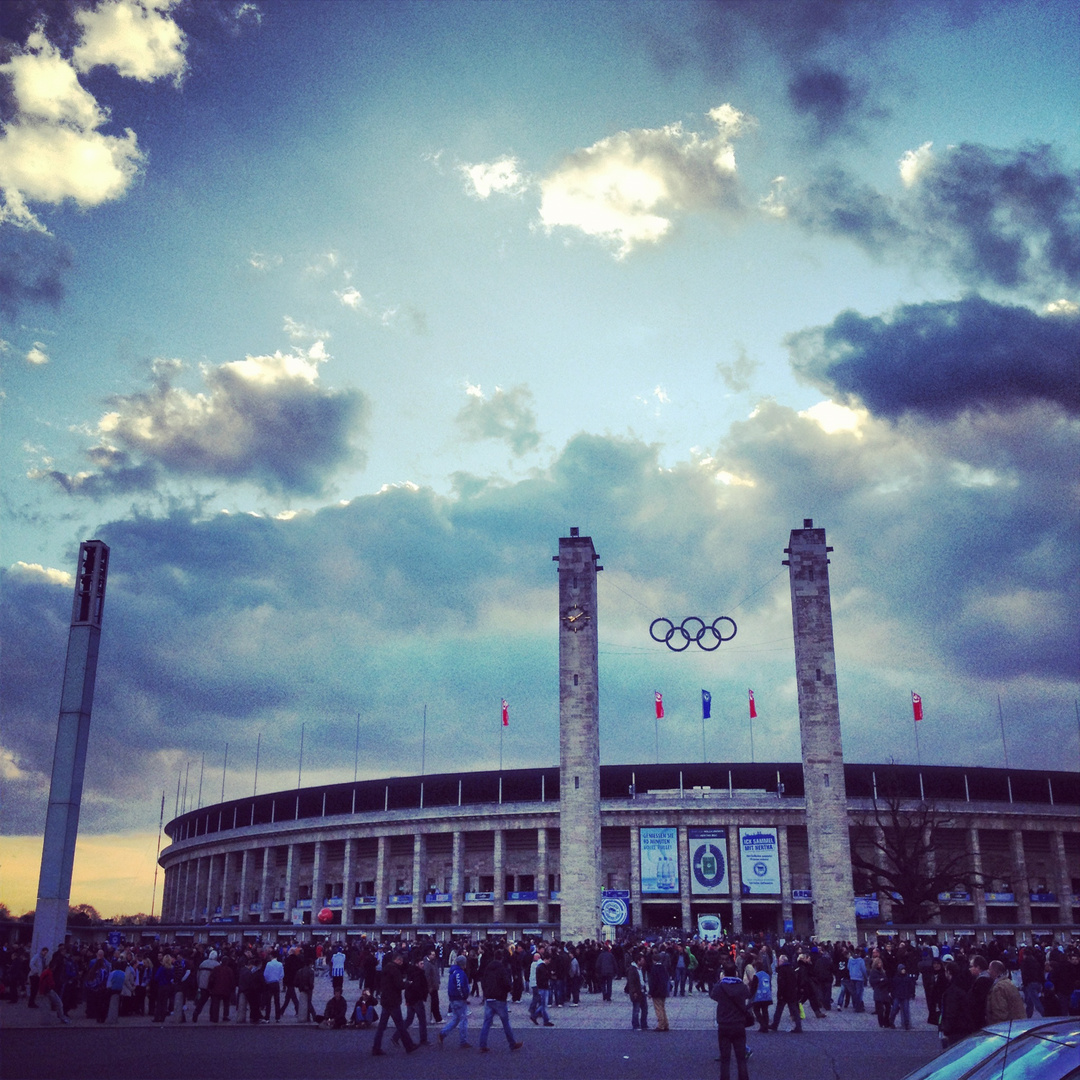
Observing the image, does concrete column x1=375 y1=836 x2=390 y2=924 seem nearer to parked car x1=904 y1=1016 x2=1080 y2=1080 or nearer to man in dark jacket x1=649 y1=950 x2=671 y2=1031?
man in dark jacket x1=649 y1=950 x2=671 y2=1031

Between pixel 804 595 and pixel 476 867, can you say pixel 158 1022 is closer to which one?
pixel 804 595

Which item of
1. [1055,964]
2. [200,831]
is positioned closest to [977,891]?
[1055,964]

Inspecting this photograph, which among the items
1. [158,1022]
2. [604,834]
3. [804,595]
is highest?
[804,595]

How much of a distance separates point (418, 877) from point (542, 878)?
9564mm

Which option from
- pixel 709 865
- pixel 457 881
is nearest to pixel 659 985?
pixel 709 865

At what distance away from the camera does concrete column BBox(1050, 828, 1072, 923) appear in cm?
7075

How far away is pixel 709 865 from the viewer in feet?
223

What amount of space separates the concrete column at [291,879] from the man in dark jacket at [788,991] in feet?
205

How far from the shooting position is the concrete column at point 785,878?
67.4m

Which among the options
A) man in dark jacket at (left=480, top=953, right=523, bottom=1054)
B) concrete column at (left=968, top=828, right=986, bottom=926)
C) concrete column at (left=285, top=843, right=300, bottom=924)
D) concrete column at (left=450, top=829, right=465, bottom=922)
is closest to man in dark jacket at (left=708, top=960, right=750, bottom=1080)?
man in dark jacket at (left=480, top=953, right=523, bottom=1054)

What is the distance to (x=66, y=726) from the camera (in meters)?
30.9

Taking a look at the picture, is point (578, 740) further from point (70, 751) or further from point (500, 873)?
point (70, 751)

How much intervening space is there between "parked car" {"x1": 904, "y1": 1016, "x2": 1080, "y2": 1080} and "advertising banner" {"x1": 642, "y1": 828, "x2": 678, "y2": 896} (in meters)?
64.2

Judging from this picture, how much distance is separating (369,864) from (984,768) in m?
46.3
